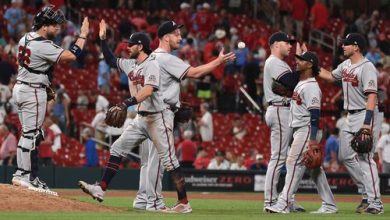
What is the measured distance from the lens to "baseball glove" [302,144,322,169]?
1389 cm

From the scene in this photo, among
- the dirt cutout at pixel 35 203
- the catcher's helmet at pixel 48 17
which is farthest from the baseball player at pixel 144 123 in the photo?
the catcher's helmet at pixel 48 17

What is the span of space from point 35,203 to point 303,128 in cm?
352

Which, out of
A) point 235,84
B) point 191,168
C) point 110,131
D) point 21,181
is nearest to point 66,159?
point 110,131

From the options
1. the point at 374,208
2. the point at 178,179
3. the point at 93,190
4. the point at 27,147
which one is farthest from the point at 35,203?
the point at 374,208

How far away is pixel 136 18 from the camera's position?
99.3ft

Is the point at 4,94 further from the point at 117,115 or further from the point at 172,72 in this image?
the point at 117,115

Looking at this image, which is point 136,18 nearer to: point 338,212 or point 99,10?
point 99,10

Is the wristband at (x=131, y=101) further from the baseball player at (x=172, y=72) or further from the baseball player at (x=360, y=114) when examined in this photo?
Result: the baseball player at (x=360, y=114)

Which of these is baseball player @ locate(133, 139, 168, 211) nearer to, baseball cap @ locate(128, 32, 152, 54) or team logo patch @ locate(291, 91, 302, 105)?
baseball cap @ locate(128, 32, 152, 54)

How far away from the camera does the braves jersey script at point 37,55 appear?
1374 centimetres

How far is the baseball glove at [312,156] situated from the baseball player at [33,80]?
312 cm

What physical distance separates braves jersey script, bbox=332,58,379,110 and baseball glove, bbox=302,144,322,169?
86 centimetres

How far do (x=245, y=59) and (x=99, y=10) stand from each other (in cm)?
480

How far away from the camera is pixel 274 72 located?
14383mm
